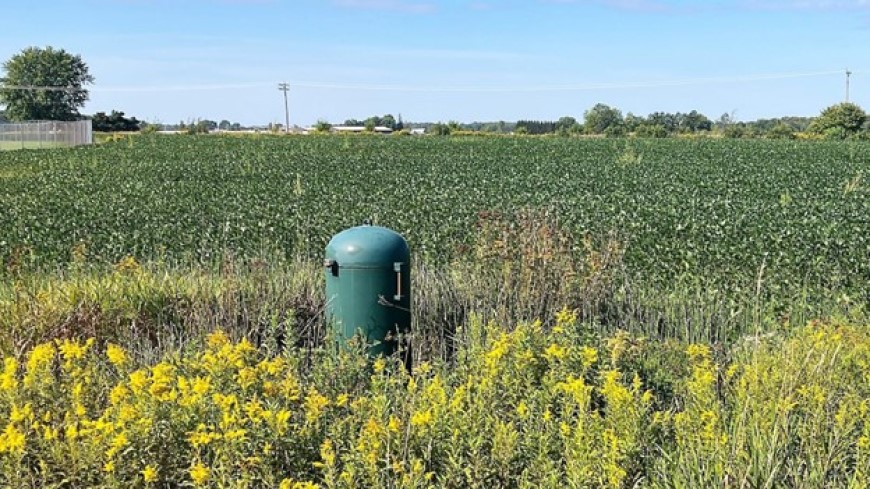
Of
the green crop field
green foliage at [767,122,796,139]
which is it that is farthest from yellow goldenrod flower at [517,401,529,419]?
green foliage at [767,122,796,139]

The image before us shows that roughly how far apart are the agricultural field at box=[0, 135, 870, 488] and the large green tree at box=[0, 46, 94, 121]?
117 metres

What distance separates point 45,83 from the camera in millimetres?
125812

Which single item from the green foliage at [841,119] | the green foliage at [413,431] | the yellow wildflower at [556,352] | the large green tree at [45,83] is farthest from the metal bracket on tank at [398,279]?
the large green tree at [45,83]

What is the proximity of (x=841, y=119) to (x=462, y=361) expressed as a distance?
74.4 metres

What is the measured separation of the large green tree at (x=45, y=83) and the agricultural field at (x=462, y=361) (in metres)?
117

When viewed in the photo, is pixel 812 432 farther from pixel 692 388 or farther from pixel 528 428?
pixel 528 428

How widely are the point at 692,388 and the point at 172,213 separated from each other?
12236 mm

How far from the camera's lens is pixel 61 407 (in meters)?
3.42

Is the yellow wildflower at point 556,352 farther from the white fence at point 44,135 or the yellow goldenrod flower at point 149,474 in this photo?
the white fence at point 44,135

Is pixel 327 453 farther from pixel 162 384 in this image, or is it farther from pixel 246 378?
pixel 162 384

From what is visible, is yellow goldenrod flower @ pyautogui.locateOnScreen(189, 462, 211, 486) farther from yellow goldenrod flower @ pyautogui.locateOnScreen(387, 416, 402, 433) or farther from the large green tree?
the large green tree

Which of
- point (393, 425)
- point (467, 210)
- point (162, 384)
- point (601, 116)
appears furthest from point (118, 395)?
point (601, 116)

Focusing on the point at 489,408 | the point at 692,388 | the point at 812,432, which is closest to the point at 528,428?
the point at 489,408

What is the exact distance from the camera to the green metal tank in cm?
478
